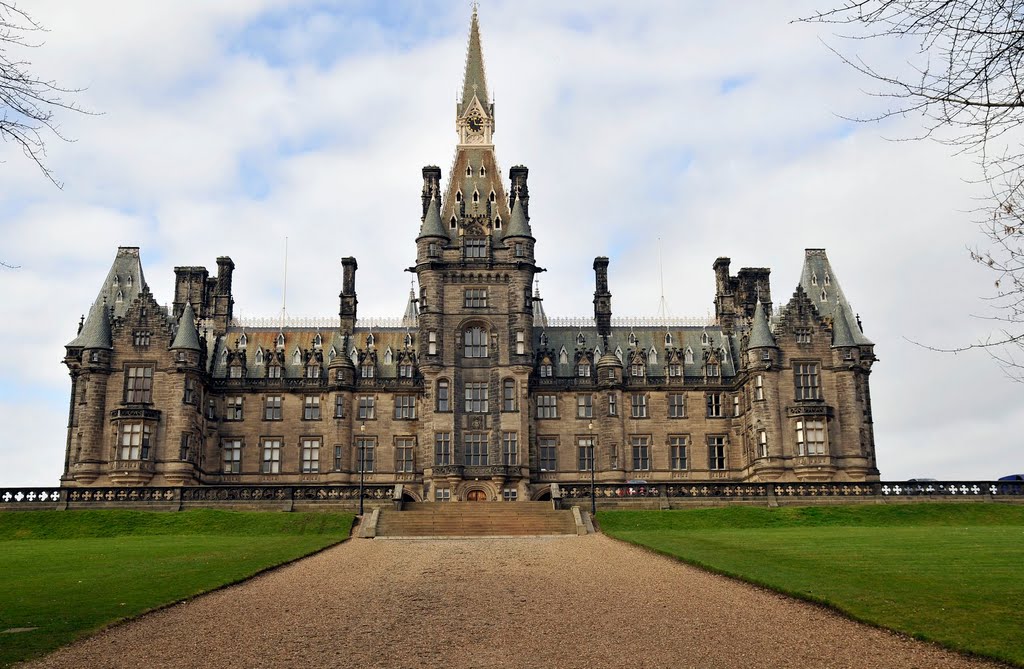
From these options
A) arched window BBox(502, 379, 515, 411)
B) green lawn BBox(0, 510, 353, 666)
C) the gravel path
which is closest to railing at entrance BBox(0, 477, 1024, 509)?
green lawn BBox(0, 510, 353, 666)

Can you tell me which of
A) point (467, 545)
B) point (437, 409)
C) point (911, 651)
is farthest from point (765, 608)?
point (437, 409)

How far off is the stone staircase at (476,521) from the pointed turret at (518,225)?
77.0ft

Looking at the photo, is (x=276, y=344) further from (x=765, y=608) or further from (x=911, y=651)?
(x=911, y=651)

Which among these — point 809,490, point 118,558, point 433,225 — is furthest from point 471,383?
point 118,558

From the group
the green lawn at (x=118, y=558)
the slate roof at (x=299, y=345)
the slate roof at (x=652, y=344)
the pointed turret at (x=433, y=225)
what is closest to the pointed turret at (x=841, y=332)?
the slate roof at (x=652, y=344)

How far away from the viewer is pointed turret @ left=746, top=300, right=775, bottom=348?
240 feet

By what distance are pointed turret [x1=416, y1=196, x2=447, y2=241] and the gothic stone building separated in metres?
0.18

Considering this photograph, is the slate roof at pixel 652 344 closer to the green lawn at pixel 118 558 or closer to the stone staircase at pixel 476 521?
the stone staircase at pixel 476 521

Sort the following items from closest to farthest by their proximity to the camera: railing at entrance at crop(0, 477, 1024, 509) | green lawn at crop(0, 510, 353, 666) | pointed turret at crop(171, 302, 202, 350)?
green lawn at crop(0, 510, 353, 666), railing at entrance at crop(0, 477, 1024, 509), pointed turret at crop(171, 302, 202, 350)

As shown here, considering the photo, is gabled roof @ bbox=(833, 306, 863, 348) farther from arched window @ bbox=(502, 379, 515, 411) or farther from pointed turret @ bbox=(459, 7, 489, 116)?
pointed turret @ bbox=(459, 7, 489, 116)

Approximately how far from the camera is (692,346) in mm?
81625

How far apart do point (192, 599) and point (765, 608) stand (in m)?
14.5

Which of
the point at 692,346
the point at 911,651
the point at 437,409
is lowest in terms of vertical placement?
the point at 911,651

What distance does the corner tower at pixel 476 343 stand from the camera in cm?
7181
